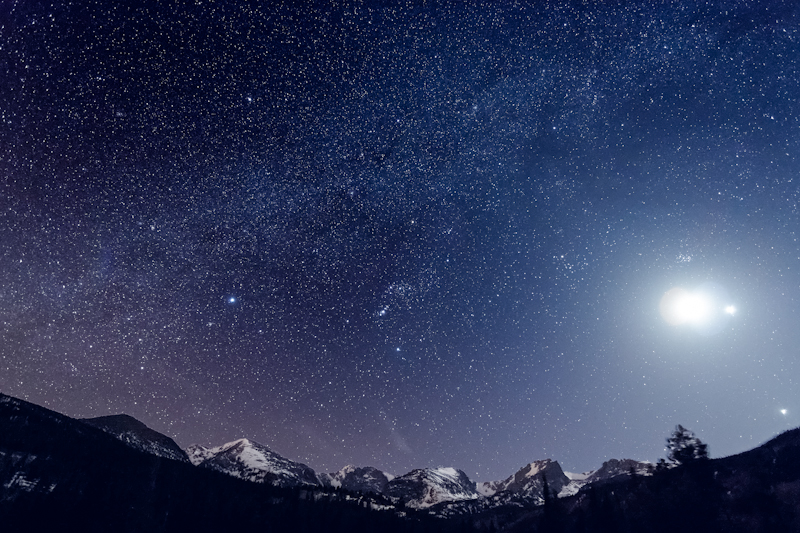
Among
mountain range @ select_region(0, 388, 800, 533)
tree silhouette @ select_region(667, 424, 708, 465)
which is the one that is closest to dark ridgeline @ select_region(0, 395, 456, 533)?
mountain range @ select_region(0, 388, 800, 533)

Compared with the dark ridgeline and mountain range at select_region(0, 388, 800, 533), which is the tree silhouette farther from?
the dark ridgeline

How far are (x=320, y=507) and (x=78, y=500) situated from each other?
96.3 meters

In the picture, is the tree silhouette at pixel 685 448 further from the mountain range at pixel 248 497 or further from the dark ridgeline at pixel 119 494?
the dark ridgeline at pixel 119 494

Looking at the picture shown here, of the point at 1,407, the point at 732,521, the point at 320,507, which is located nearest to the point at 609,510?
the point at 732,521

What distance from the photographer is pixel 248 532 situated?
6373 inches

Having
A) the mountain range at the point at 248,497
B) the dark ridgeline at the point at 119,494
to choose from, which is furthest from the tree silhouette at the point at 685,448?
the dark ridgeline at the point at 119,494

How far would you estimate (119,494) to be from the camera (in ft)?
497

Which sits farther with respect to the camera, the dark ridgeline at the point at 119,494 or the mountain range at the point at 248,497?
the dark ridgeline at the point at 119,494

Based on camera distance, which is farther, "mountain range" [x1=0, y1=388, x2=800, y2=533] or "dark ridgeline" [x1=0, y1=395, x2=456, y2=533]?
"dark ridgeline" [x1=0, y1=395, x2=456, y2=533]

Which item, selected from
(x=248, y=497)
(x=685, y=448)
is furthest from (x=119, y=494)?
(x=685, y=448)

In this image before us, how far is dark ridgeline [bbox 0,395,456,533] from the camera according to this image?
129375 mm

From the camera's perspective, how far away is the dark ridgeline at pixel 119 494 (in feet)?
424

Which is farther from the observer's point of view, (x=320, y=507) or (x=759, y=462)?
(x=320, y=507)

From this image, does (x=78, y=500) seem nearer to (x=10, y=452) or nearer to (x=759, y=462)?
(x=10, y=452)
